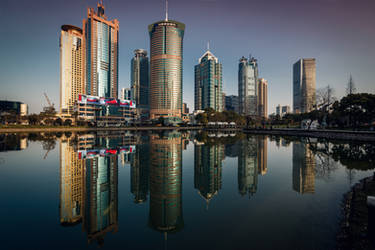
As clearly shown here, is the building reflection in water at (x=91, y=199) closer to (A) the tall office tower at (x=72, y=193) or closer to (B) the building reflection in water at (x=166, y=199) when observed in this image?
(A) the tall office tower at (x=72, y=193)

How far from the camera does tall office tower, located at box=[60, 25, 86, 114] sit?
18888 cm

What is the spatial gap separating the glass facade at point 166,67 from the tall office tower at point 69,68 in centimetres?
7364

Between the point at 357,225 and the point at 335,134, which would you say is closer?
the point at 357,225

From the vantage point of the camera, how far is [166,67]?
609ft

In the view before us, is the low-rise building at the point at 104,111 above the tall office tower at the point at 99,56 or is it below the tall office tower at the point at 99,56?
below

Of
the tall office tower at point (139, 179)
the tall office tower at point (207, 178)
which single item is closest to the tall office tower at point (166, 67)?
the tall office tower at point (139, 179)

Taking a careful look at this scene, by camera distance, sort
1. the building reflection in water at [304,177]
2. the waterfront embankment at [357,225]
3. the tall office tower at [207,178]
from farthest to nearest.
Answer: the building reflection in water at [304,177] → the tall office tower at [207,178] → the waterfront embankment at [357,225]

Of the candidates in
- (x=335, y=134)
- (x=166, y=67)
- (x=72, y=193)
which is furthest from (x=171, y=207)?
(x=166, y=67)

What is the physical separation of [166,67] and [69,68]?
9987 cm

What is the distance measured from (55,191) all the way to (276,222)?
13.4 meters

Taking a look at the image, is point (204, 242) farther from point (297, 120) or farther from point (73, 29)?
point (73, 29)

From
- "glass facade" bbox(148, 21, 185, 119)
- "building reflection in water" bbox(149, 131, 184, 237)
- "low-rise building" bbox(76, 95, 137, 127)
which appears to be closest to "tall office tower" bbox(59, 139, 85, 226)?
"building reflection in water" bbox(149, 131, 184, 237)

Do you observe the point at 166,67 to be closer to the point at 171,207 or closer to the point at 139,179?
the point at 139,179

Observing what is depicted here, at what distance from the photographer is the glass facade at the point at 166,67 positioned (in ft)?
604
